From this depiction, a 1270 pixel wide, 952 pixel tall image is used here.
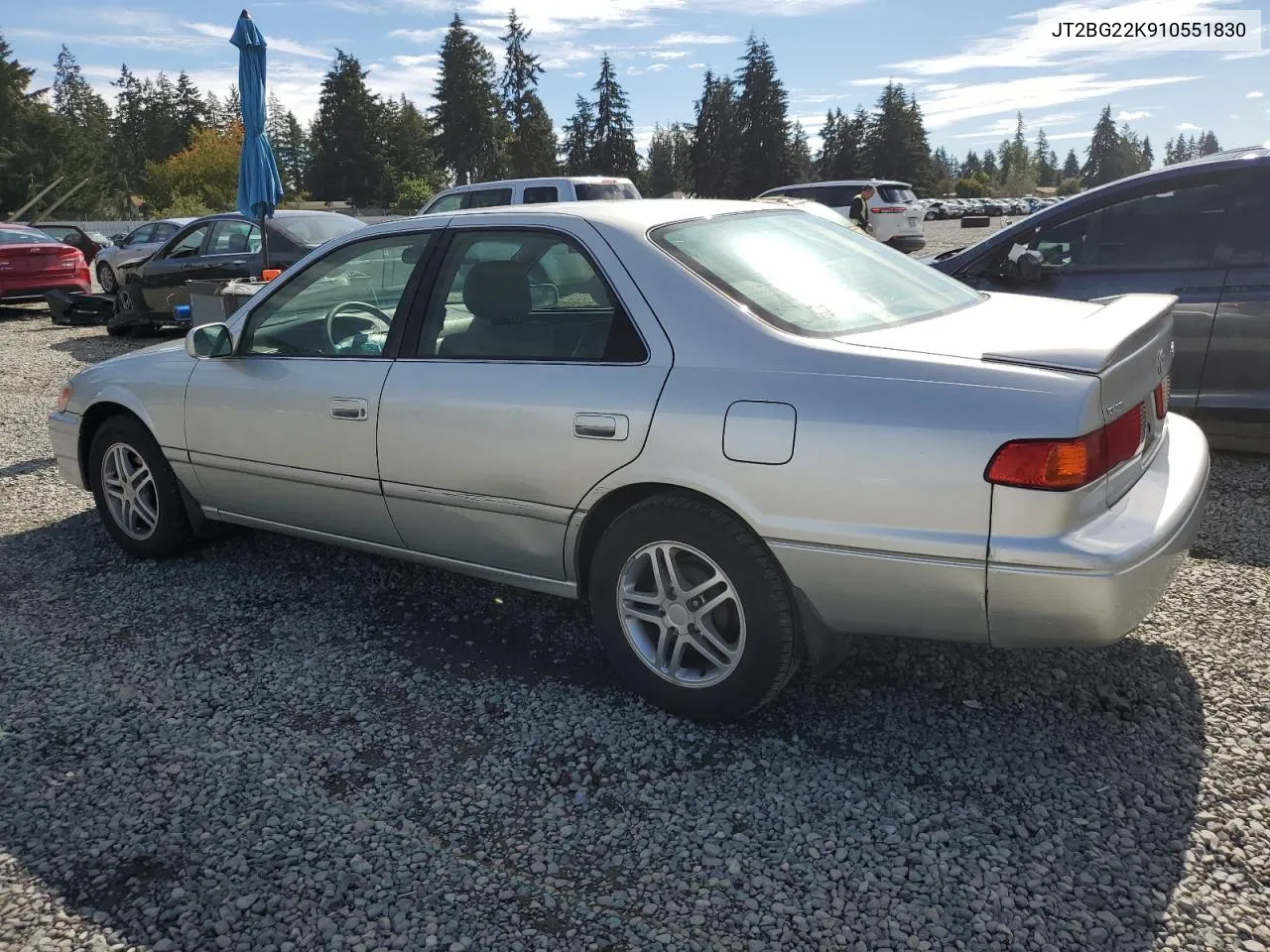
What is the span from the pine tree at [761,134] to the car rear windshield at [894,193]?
54.9m

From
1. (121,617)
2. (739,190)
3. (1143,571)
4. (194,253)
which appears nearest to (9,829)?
(121,617)

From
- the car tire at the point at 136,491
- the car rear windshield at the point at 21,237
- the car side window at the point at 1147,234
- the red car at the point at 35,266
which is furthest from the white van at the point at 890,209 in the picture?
the car tire at the point at 136,491

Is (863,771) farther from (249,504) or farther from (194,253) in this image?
(194,253)

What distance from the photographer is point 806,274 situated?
317 cm

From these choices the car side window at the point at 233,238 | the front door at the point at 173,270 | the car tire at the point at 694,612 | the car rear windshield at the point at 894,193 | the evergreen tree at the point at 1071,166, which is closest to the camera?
the car tire at the point at 694,612

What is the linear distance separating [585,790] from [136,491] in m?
2.99

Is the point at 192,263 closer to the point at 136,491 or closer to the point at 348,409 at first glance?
the point at 136,491

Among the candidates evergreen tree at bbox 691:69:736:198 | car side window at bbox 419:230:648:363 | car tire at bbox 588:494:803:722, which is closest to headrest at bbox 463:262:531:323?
car side window at bbox 419:230:648:363

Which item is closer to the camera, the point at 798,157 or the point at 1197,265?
the point at 1197,265

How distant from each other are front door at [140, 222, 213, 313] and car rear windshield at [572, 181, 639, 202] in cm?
489

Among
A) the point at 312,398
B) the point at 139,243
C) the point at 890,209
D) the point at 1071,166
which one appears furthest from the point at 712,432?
the point at 1071,166

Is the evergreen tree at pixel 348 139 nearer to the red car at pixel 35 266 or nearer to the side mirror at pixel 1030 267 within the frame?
the red car at pixel 35 266

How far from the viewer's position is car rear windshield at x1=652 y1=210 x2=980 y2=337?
9.65 feet

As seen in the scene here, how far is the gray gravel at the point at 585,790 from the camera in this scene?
2.25 meters
